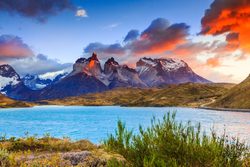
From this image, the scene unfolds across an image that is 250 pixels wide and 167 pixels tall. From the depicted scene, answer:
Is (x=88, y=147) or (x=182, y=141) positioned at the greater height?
(x=182, y=141)

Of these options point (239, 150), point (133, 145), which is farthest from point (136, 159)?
point (239, 150)

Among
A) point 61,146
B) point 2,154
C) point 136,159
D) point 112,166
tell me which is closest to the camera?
point 112,166

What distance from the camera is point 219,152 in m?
12.0

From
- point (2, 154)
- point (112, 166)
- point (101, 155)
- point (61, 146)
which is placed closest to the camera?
point (112, 166)

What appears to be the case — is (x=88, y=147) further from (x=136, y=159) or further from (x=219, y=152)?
(x=219, y=152)

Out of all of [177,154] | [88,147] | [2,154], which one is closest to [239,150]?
[177,154]

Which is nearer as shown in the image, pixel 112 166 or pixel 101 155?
pixel 112 166

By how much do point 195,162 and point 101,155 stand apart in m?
5.23

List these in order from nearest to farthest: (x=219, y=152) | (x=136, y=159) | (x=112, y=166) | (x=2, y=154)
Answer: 1. (x=112, y=166)
2. (x=219, y=152)
3. (x=136, y=159)
4. (x=2, y=154)

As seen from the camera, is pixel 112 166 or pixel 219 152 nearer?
pixel 112 166

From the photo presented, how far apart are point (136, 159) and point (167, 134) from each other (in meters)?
1.66

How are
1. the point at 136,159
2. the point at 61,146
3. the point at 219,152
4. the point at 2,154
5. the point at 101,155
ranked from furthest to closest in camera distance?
the point at 61,146 → the point at 101,155 → the point at 2,154 → the point at 136,159 → the point at 219,152

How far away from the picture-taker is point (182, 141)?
40.8 feet

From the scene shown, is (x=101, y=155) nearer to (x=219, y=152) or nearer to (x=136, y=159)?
(x=136, y=159)
